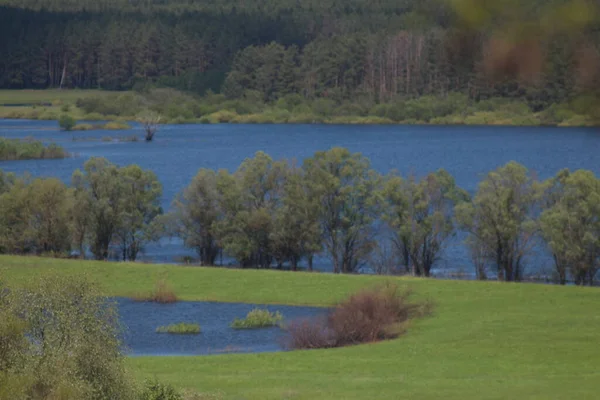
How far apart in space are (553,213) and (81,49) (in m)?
155

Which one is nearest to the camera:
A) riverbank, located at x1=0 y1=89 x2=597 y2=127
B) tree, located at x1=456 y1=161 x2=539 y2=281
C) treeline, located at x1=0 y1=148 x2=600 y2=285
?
tree, located at x1=456 y1=161 x2=539 y2=281

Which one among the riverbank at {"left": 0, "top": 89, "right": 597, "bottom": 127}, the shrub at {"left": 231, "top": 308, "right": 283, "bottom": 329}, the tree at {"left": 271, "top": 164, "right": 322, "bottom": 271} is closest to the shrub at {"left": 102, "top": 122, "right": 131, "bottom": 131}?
the riverbank at {"left": 0, "top": 89, "right": 597, "bottom": 127}

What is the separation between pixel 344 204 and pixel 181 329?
61.6 feet

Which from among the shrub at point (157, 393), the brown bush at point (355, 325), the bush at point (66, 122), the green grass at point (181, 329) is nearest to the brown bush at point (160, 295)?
the green grass at point (181, 329)

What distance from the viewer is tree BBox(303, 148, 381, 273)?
55.0 meters

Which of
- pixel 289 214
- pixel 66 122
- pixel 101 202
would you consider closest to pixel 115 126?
pixel 66 122

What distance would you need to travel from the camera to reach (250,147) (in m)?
123

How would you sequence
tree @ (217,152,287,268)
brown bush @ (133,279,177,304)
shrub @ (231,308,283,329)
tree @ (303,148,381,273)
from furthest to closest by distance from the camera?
tree @ (303,148,381,273), tree @ (217,152,287,268), brown bush @ (133,279,177,304), shrub @ (231,308,283,329)

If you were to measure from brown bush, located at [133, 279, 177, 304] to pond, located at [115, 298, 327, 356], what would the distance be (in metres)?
0.50

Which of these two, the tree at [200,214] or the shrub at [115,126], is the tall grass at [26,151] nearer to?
the shrub at [115,126]

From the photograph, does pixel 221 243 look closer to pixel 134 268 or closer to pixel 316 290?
pixel 134 268

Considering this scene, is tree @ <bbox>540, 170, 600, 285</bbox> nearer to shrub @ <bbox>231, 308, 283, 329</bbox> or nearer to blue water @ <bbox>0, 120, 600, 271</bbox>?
blue water @ <bbox>0, 120, 600, 271</bbox>

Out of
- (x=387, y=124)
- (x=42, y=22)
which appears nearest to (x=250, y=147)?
(x=387, y=124)

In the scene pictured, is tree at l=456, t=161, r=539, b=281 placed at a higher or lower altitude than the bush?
lower
